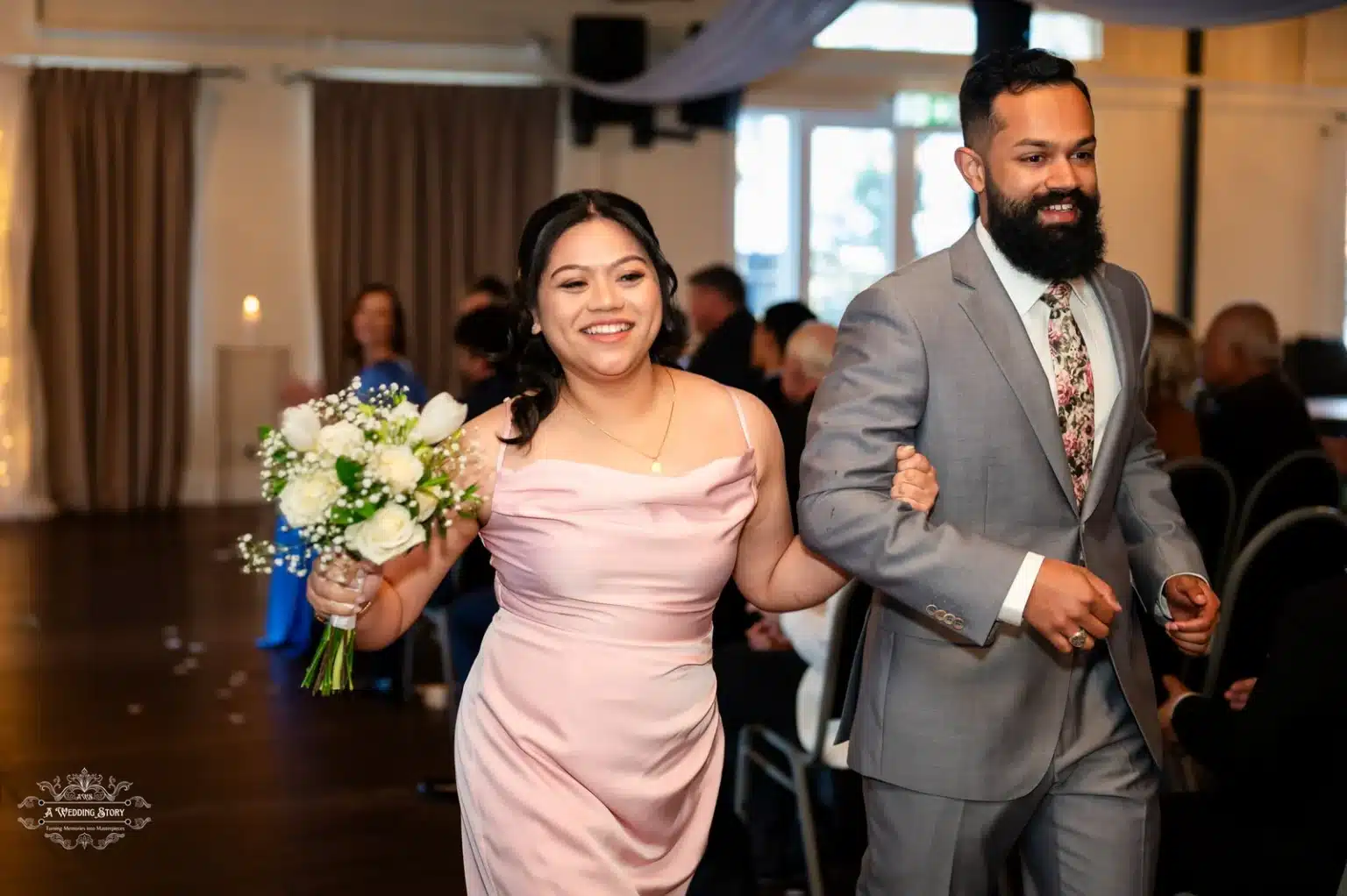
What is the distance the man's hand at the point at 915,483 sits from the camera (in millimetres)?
2012

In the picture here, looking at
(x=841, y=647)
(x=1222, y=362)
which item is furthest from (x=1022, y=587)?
(x=1222, y=362)

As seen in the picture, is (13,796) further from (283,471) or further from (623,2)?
(623,2)

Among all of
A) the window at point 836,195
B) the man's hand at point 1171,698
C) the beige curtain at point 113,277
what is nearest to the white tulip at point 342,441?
the man's hand at point 1171,698

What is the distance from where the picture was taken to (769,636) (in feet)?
12.1

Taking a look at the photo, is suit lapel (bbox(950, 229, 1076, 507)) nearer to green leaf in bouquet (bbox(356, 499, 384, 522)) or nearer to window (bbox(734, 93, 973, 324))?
green leaf in bouquet (bbox(356, 499, 384, 522))

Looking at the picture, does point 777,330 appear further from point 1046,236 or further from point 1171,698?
point 1046,236

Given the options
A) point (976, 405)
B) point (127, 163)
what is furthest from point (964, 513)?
point (127, 163)

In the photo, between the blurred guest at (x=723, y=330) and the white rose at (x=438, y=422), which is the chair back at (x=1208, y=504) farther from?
the white rose at (x=438, y=422)

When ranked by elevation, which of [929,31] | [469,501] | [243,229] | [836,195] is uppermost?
[929,31]

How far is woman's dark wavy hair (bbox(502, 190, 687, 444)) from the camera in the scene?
2.17 metres

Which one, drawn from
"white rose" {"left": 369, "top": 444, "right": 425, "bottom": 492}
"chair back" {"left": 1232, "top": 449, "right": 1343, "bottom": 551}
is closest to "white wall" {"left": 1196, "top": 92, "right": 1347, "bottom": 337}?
"chair back" {"left": 1232, "top": 449, "right": 1343, "bottom": 551}

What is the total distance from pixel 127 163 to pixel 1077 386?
9906 mm

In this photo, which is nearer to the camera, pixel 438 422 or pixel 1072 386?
pixel 438 422

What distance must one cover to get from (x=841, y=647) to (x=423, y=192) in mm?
8771
